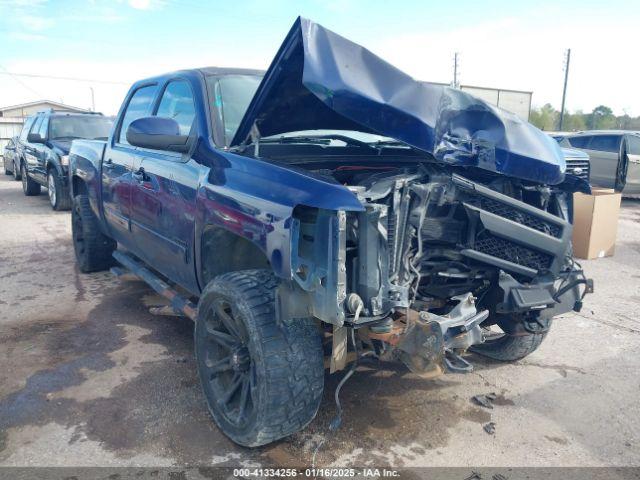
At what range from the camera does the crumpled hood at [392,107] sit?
104 inches

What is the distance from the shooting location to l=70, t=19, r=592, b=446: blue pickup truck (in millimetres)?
2496

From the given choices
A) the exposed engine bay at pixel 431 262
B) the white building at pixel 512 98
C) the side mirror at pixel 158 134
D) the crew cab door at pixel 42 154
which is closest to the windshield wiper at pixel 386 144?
the exposed engine bay at pixel 431 262

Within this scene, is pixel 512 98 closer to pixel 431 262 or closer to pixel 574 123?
pixel 431 262

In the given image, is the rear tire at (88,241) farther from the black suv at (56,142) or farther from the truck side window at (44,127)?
the truck side window at (44,127)

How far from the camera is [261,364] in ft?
8.45

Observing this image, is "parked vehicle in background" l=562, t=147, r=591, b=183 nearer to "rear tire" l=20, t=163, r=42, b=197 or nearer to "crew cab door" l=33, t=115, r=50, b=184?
"crew cab door" l=33, t=115, r=50, b=184

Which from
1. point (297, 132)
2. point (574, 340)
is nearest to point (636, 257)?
point (574, 340)

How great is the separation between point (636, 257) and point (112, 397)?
23.4ft

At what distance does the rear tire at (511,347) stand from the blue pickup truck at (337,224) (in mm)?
86

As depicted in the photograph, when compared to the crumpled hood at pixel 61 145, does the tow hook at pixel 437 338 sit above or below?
below

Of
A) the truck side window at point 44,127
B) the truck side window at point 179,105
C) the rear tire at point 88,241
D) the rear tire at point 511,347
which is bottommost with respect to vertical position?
the rear tire at point 511,347

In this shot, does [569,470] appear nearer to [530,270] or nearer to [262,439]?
[530,270]

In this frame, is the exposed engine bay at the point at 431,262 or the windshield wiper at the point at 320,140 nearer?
the exposed engine bay at the point at 431,262

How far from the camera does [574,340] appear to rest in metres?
4.45
